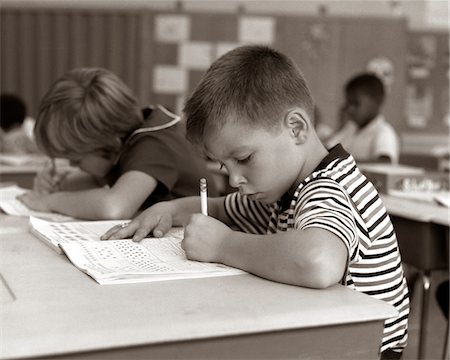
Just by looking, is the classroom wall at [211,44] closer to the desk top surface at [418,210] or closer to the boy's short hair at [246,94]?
the desk top surface at [418,210]

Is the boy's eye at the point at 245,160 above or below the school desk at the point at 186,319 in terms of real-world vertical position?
above

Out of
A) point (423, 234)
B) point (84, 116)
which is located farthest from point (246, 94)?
point (423, 234)

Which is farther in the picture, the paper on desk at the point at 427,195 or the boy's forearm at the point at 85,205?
the paper on desk at the point at 427,195

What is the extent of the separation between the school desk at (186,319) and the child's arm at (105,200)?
0.67m

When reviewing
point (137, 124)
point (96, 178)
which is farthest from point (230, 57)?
point (96, 178)

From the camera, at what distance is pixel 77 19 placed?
5.50 metres

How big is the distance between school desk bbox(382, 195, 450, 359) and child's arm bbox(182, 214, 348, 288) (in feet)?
3.51

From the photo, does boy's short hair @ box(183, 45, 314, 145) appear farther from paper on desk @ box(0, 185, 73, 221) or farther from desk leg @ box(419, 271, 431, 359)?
desk leg @ box(419, 271, 431, 359)

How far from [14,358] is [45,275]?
33 centimetres

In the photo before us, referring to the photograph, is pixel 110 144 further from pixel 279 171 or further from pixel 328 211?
pixel 328 211

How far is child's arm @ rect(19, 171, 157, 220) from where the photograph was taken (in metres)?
1.76

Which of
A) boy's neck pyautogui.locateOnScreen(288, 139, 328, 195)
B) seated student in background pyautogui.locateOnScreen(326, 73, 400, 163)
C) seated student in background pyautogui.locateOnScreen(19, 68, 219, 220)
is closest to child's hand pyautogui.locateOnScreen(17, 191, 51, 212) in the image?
seated student in background pyautogui.locateOnScreen(19, 68, 219, 220)

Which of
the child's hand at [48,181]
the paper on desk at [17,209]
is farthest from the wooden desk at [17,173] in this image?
the paper on desk at [17,209]

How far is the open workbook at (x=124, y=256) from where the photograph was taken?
1074 mm
